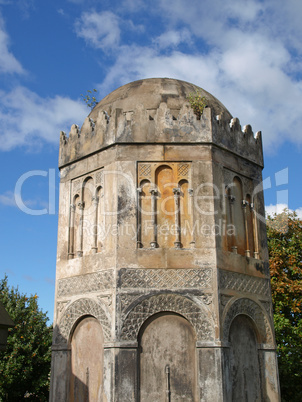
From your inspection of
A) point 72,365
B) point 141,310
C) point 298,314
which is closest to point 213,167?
point 141,310

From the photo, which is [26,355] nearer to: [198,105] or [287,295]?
[287,295]

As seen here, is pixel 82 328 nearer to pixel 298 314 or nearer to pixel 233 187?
pixel 233 187

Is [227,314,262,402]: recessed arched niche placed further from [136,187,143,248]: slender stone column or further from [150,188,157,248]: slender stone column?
[136,187,143,248]: slender stone column

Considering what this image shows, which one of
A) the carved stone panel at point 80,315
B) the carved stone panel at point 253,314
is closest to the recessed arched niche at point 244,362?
the carved stone panel at point 253,314

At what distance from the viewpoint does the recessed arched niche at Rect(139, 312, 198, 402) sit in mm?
9523

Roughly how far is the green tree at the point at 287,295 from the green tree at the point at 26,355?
35.1 feet

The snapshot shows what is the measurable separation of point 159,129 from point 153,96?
1.78 m

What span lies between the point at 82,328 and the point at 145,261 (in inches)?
92.8

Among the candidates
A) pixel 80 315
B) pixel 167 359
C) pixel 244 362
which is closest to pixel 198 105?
pixel 80 315

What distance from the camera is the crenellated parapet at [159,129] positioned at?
37.1 ft

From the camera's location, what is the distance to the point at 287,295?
20719mm

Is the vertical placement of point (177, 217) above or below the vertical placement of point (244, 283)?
above

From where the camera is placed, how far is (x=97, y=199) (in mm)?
11633

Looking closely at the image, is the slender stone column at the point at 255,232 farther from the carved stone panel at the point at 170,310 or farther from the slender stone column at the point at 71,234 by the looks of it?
the slender stone column at the point at 71,234
